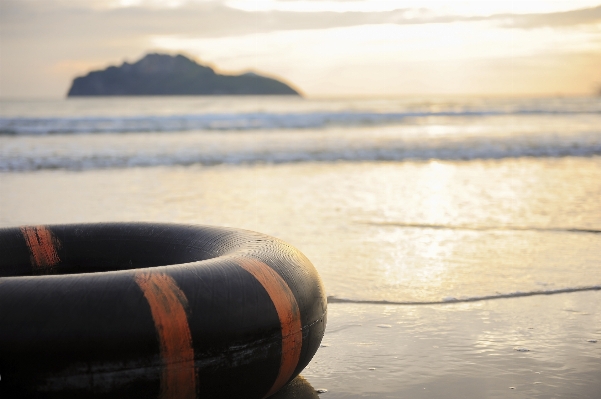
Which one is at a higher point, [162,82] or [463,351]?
[162,82]

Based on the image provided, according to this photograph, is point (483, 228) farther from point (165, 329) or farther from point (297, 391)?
point (165, 329)

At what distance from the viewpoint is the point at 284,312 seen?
8.26 ft

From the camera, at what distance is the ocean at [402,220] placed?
10.7 ft

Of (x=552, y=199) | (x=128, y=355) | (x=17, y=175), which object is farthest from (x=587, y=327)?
(x=17, y=175)

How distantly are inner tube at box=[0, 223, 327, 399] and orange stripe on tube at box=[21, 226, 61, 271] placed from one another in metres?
0.87

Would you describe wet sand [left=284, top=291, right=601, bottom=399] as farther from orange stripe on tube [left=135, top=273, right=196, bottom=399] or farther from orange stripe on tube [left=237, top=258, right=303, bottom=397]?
orange stripe on tube [left=135, top=273, right=196, bottom=399]

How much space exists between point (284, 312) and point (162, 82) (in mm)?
92068

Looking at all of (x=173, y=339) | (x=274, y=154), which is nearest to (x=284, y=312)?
(x=173, y=339)

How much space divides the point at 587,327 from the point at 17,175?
9345 millimetres

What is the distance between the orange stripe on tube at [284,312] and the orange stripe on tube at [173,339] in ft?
1.08

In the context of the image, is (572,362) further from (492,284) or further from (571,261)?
(571,261)

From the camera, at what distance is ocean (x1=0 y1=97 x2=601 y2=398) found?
326 cm

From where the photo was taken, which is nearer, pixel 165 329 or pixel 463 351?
pixel 165 329

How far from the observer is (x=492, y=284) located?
14.9ft
